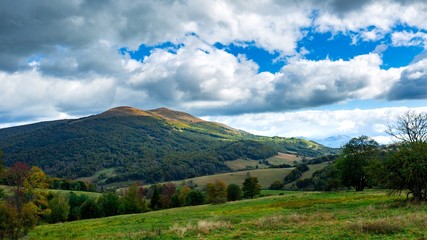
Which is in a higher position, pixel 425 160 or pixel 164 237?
pixel 425 160

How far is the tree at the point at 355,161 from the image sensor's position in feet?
265

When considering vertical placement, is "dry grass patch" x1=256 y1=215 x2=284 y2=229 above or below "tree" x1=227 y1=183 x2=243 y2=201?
above

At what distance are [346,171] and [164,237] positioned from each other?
64.3m

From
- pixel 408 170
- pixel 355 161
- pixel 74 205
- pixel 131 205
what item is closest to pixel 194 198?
pixel 131 205

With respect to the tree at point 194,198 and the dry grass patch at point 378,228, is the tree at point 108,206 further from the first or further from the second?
A: the dry grass patch at point 378,228

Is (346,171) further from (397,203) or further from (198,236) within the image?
(198,236)

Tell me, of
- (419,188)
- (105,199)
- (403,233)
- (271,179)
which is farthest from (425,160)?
(271,179)

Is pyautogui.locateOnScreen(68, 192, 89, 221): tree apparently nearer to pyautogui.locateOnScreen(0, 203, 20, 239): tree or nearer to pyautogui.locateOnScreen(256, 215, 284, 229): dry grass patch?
pyautogui.locateOnScreen(0, 203, 20, 239): tree

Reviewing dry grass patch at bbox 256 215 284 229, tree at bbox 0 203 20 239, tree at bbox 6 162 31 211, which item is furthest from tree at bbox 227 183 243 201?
tree at bbox 0 203 20 239

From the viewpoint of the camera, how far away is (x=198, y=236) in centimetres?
2789

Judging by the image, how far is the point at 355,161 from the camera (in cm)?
8131

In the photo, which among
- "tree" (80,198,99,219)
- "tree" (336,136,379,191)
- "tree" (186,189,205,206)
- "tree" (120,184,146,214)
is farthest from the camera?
"tree" (186,189,205,206)

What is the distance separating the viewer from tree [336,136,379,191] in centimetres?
8088

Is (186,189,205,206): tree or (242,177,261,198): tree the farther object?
(186,189,205,206): tree
